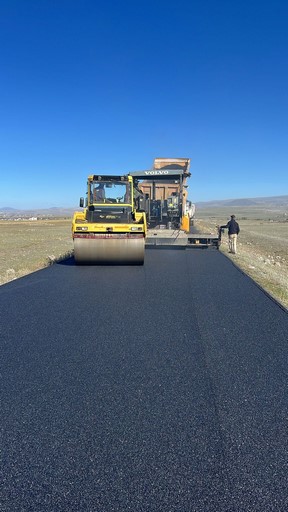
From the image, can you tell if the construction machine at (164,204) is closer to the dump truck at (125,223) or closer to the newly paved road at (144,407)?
the dump truck at (125,223)

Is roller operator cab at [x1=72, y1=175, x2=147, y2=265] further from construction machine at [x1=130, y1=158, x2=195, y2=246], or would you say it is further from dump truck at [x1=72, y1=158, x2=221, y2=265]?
construction machine at [x1=130, y1=158, x2=195, y2=246]

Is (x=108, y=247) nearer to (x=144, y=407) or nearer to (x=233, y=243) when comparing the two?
(x=233, y=243)

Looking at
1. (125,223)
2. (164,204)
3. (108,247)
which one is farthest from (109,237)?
(164,204)

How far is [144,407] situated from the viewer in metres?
3.69

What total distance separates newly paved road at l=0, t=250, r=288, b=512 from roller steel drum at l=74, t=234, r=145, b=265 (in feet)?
15.1

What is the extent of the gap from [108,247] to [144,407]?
8.59 meters

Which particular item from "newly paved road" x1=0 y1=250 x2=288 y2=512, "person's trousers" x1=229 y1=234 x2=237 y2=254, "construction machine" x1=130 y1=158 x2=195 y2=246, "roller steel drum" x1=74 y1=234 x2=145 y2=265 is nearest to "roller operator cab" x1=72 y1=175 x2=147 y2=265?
"roller steel drum" x1=74 y1=234 x2=145 y2=265

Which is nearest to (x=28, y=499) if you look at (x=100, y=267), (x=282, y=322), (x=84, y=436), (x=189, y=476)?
(x=84, y=436)

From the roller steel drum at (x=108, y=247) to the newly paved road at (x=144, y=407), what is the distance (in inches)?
181

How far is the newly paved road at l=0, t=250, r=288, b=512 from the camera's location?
262cm

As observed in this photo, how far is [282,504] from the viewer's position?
250cm

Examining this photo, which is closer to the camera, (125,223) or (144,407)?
(144,407)

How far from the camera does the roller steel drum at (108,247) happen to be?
12.0 meters

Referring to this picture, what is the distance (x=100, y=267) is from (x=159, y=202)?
6.75m
